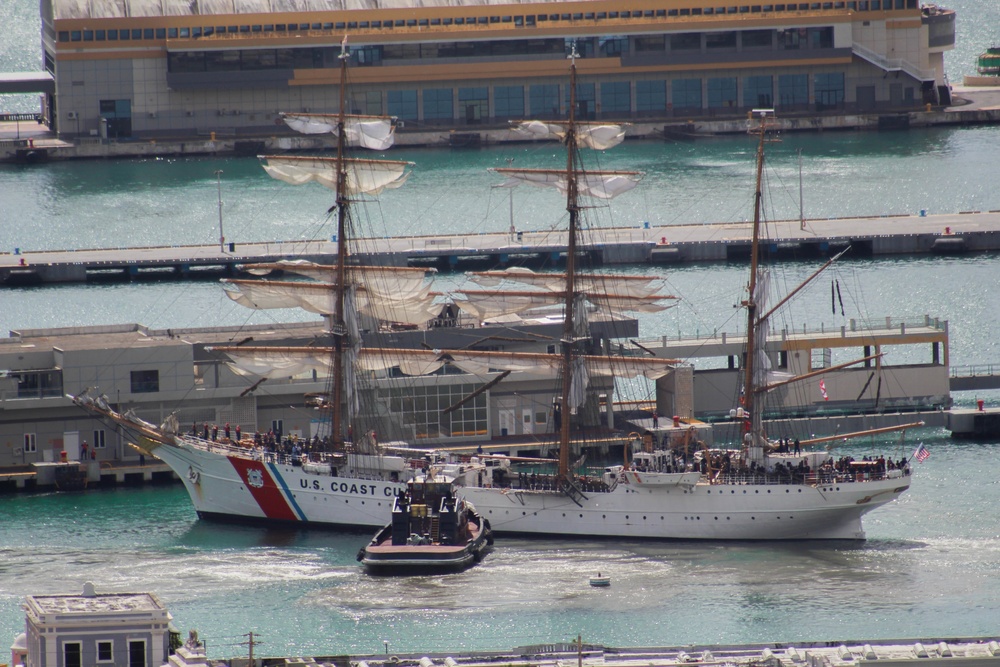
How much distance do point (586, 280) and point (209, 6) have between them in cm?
9575

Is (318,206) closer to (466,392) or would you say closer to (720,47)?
(720,47)

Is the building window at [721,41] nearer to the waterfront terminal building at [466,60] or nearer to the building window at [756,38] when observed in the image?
the waterfront terminal building at [466,60]

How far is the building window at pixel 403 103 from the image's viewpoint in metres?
173

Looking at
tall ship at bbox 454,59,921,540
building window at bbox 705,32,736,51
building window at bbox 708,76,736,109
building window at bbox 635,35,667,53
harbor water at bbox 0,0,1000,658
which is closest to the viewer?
harbor water at bbox 0,0,1000,658

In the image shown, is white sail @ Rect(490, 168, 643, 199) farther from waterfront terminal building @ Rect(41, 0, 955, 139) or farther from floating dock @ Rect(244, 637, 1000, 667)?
waterfront terminal building @ Rect(41, 0, 955, 139)

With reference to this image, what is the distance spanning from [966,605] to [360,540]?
19575 mm

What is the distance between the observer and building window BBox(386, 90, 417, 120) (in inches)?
6806

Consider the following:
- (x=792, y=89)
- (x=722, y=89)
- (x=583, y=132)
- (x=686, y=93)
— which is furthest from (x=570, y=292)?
(x=792, y=89)

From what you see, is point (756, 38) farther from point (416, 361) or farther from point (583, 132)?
point (416, 361)

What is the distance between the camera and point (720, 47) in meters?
175

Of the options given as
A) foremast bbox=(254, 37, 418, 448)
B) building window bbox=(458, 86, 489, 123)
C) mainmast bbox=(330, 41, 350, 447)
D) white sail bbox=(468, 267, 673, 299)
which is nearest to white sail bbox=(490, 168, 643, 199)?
white sail bbox=(468, 267, 673, 299)

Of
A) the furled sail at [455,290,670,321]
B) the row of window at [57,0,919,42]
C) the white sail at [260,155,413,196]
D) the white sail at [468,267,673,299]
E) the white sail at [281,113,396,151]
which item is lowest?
the furled sail at [455,290,670,321]

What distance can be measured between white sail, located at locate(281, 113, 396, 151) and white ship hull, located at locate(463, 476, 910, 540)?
46.6 ft

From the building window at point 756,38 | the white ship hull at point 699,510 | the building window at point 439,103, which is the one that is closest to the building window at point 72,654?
the white ship hull at point 699,510
